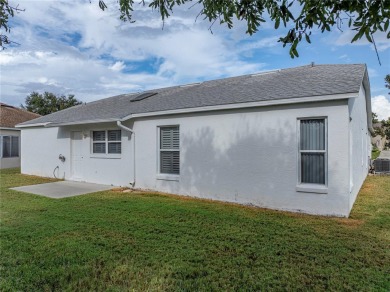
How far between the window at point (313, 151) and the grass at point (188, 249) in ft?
3.52

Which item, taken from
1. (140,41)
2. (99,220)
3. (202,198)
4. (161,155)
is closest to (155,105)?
(161,155)

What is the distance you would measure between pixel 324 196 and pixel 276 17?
18.6ft

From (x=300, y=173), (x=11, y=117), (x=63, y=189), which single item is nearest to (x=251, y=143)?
(x=300, y=173)

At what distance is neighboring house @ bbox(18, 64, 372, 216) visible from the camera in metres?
7.09

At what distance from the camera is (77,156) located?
542 inches

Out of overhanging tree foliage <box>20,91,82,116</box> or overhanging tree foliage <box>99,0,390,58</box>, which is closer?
overhanging tree foliage <box>99,0,390,58</box>

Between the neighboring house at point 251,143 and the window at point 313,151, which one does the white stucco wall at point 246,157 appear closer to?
the neighboring house at point 251,143

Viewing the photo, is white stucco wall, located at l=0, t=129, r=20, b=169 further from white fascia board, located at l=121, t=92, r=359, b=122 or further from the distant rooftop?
white fascia board, located at l=121, t=92, r=359, b=122

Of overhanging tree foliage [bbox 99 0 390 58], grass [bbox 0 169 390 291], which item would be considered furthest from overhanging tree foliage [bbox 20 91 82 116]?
overhanging tree foliage [bbox 99 0 390 58]

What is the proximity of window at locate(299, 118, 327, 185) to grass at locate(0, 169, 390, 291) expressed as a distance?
1.07 m

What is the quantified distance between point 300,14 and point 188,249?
12.7ft

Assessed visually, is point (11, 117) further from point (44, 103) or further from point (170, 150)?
point (44, 103)

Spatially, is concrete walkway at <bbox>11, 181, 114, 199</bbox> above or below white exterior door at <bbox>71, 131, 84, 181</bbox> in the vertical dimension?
below

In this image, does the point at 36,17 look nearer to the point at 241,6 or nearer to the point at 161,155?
the point at 241,6
